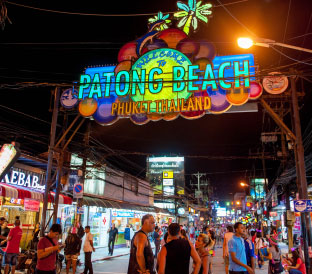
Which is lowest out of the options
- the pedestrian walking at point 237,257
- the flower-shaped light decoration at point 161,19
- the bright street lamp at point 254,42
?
the pedestrian walking at point 237,257

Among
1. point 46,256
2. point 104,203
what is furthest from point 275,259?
point 104,203

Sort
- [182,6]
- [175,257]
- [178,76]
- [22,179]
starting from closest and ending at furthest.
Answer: [175,257] → [178,76] → [182,6] → [22,179]

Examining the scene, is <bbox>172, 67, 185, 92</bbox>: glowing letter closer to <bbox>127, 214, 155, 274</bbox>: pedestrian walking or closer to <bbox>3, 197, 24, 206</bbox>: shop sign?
<bbox>127, 214, 155, 274</bbox>: pedestrian walking

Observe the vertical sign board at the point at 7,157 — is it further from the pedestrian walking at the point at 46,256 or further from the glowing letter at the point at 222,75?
the glowing letter at the point at 222,75

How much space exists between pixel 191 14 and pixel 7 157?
10.2 m

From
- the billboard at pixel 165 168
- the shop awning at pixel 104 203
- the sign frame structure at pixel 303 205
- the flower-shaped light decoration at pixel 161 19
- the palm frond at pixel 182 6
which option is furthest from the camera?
the billboard at pixel 165 168

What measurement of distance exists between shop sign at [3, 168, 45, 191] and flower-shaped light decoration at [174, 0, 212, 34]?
11.6 m

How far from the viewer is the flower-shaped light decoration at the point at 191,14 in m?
14.2

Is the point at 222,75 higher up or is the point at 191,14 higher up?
the point at 191,14

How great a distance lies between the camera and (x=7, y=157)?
31.2 ft

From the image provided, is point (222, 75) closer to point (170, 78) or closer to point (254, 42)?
point (170, 78)

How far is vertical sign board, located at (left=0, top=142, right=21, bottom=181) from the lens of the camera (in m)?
9.41

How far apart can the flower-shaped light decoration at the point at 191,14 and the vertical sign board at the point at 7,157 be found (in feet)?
31.2

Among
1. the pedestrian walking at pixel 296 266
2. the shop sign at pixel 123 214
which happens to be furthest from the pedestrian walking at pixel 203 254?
the shop sign at pixel 123 214
